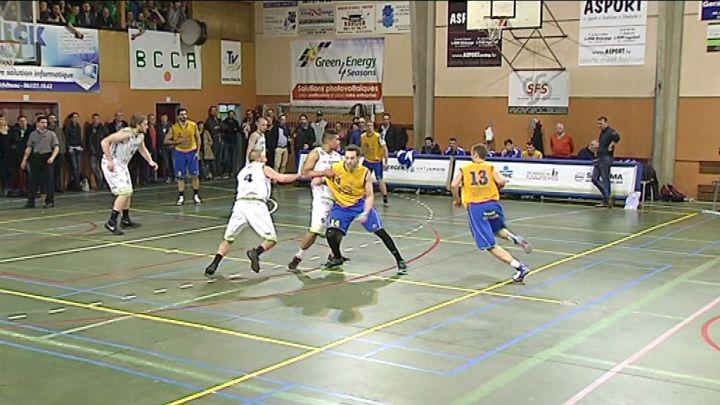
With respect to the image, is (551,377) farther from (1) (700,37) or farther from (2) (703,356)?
(1) (700,37)

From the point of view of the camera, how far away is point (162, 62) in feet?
85.8

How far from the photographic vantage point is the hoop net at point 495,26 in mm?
20844

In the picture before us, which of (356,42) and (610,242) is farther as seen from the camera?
(356,42)

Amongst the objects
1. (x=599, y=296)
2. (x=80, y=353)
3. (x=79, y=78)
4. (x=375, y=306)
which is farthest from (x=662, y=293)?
(x=79, y=78)

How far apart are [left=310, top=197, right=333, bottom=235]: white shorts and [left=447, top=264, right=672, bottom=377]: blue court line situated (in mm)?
3673

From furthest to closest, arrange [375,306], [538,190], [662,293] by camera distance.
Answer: [538,190] < [662,293] < [375,306]

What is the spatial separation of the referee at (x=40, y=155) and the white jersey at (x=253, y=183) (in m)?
9.39

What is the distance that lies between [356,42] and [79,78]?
9.03 m

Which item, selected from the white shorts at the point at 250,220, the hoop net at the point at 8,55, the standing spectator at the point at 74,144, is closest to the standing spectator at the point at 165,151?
the standing spectator at the point at 74,144

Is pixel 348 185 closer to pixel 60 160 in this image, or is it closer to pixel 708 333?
pixel 708 333

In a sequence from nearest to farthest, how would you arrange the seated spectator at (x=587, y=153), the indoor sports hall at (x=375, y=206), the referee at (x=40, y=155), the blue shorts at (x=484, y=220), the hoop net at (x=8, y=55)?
the indoor sports hall at (x=375, y=206) < the blue shorts at (x=484, y=220) < the referee at (x=40, y=155) < the hoop net at (x=8, y=55) < the seated spectator at (x=587, y=153)

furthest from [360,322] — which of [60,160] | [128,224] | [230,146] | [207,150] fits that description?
[230,146]

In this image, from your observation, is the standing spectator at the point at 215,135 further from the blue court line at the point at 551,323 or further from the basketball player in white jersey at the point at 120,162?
the blue court line at the point at 551,323

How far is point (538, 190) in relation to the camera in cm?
2089
